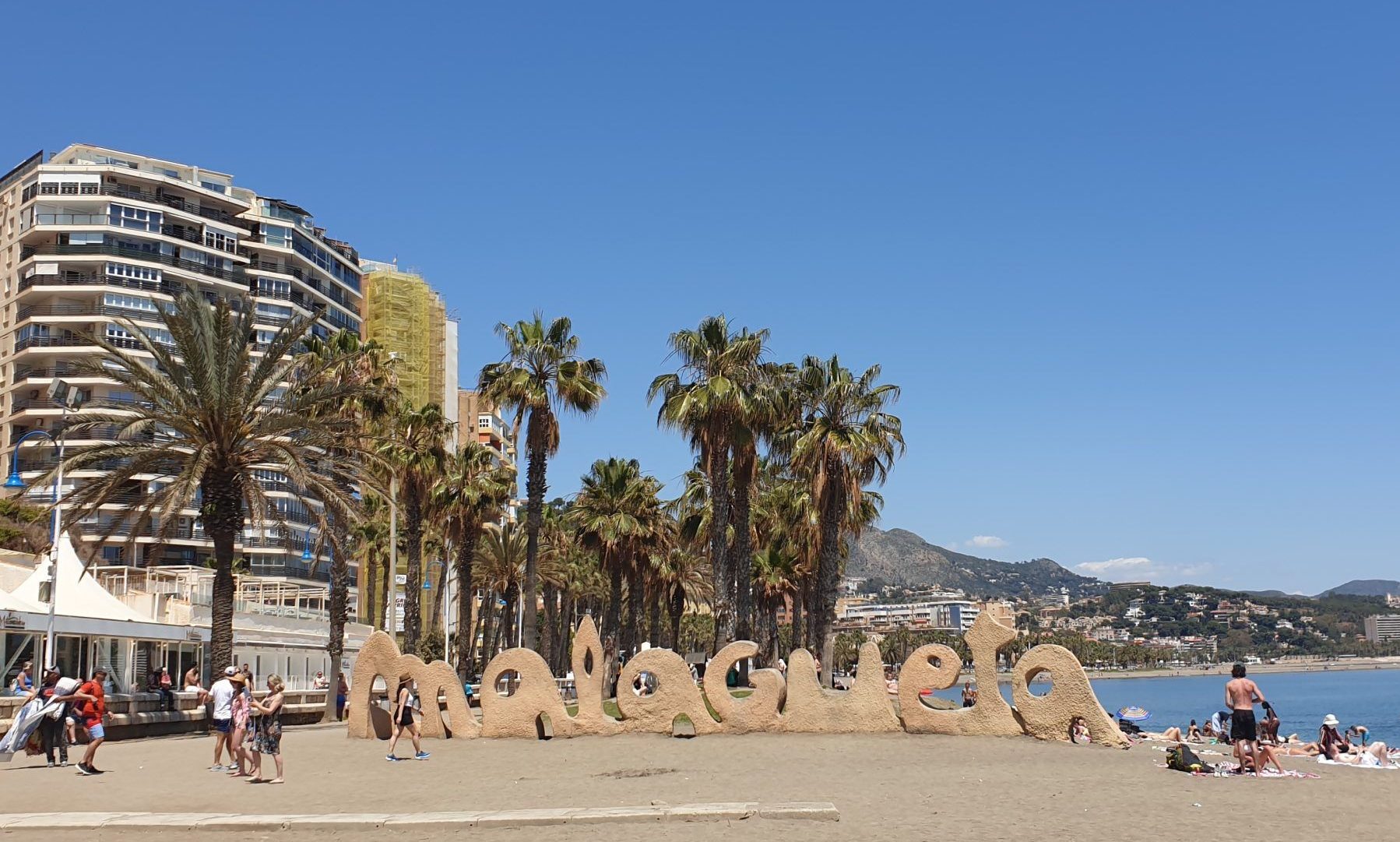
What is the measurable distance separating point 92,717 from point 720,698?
37.8 feet

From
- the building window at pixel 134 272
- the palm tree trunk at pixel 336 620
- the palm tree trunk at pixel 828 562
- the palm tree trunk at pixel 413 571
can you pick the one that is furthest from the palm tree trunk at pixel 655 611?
the building window at pixel 134 272

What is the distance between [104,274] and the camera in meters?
79.4

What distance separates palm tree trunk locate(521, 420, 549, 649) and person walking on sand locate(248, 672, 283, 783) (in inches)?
896

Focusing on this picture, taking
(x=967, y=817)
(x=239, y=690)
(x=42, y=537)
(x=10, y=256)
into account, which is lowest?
(x=967, y=817)

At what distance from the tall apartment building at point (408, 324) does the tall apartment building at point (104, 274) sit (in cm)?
1641

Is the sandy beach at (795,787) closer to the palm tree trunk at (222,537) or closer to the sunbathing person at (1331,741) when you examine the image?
the sunbathing person at (1331,741)

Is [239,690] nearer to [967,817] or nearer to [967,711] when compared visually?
[967,817]

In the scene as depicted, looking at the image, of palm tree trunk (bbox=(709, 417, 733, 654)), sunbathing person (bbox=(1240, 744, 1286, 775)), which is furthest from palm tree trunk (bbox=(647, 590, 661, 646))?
sunbathing person (bbox=(1240, 744, 1286, 775))

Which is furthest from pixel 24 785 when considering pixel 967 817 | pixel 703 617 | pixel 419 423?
pixel 703 617

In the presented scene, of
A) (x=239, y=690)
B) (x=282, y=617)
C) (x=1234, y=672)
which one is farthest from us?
(x=282, y=617)

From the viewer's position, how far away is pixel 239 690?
18281 mm

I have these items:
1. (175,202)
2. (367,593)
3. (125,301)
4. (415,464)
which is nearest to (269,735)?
(415,464)

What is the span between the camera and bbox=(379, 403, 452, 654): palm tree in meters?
44.0

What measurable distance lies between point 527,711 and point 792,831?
1380 cm
